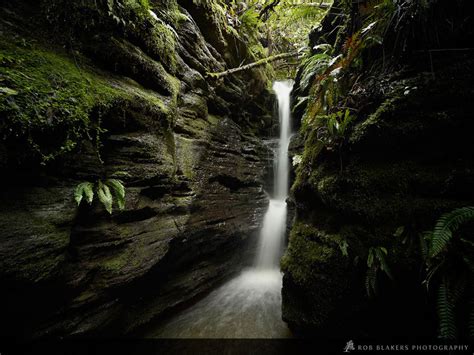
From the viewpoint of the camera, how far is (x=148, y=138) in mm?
3947

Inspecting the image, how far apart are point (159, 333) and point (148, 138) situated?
12.2ft

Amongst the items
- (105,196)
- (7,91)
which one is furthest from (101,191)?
(7,91)

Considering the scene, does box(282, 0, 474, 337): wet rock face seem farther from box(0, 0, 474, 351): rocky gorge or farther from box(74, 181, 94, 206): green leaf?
box(74, 181, 94, 206): green leaf

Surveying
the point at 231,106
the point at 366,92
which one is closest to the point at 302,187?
the point at 366,92

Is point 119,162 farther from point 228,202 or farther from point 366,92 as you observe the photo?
point 366,92

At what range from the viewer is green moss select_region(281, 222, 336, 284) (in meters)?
2.80

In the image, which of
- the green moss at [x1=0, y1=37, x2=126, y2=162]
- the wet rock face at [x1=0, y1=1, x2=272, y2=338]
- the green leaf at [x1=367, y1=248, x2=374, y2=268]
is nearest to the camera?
the green leaf at [x1=367, y1=248, x2=374, y2=268]

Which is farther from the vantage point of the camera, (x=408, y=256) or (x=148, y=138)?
(x=148, y=138)

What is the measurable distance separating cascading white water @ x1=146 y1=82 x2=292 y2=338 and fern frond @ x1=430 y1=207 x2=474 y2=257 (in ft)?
10.0

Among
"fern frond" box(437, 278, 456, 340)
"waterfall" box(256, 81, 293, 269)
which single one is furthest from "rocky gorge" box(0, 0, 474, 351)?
"waterfall" box(256, 81, 293, 269)

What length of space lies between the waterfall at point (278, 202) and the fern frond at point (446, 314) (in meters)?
5.16

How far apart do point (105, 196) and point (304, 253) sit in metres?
3.09

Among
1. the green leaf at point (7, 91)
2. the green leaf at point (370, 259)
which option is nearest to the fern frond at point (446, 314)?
the green leaf at point (370, 259)

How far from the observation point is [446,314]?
5.17ft
